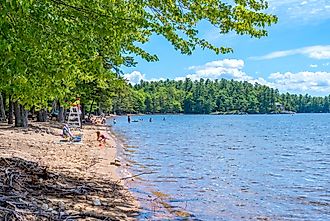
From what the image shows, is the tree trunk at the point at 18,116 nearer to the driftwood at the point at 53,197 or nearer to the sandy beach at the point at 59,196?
the sandy beach at the point at 59,196

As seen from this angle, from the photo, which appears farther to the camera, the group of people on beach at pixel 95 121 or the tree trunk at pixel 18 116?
the group of people on beach at pixel 95 121

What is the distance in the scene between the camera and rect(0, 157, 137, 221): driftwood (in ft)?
26.4

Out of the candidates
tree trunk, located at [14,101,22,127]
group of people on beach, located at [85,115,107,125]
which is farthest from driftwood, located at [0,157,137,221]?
group of people on beach, located at [85,115,107,125]

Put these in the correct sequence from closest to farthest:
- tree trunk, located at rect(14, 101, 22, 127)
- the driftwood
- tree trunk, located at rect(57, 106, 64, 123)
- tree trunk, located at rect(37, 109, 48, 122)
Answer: the driftwood < tree trunk, located at rect(14, 101, 22, 127) < tree trunk, located at rect(37, 109, 48, 122) < tree trunk, located at rect(57, 106, 64, 123)

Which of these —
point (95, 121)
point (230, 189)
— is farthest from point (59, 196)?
point (95, 121)

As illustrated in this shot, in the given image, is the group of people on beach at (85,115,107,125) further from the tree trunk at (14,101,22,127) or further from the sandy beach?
the sandy beach

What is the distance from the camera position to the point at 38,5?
754 centimetres

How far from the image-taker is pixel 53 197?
9969 mm

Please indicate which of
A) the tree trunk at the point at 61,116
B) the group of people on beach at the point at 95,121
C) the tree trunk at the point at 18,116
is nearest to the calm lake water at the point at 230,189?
the tree trunk at the point at 18,116

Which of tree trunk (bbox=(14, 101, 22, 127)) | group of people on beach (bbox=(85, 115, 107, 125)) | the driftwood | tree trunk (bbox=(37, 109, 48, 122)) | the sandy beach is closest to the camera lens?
the driftwood

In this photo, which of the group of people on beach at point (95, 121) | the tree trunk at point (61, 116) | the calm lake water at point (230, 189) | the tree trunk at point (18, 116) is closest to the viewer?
the calm lake water at point (230, 189)

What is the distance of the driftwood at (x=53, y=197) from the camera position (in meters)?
8.04

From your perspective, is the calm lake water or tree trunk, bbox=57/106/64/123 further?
tree trunk, bbox=57/106/64/123

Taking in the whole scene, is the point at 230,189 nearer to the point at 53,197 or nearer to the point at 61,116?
the point at 53,197
